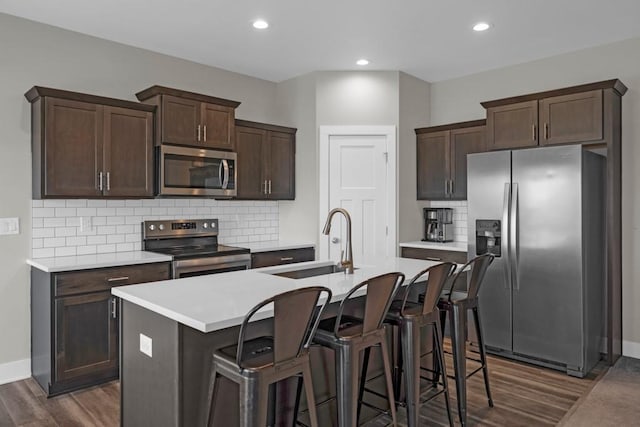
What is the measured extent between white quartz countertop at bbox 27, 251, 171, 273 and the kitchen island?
116 cm

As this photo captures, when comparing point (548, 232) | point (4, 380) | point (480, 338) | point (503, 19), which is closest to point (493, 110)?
point (503, 19)

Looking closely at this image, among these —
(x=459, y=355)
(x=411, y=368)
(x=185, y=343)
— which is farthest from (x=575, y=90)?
(x=185, y=343)

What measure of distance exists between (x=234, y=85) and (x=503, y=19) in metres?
2.82

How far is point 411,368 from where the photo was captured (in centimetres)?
245

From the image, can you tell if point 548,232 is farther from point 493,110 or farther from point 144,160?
point 144,160

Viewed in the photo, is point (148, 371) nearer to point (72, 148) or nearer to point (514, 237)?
point (72, 148)

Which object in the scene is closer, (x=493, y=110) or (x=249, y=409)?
(x=249, y=409)

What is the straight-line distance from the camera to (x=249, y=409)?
1759 millimetres

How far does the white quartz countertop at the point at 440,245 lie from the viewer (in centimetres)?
460

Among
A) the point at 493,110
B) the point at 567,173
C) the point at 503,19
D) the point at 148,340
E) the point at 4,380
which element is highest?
the point at 503,19

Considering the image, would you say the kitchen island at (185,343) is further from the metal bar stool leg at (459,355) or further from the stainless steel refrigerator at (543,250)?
the stainless steel refrigerator at (543,250)

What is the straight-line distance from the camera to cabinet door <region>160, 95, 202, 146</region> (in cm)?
402

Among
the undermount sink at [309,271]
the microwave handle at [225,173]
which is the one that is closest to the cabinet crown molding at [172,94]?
the microwave handle at [225,173]

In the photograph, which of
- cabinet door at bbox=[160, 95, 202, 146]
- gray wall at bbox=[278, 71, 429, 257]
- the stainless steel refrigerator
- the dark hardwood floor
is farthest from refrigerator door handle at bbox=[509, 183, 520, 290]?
cabinet door at bbox=[160, 95, 202, 146]
